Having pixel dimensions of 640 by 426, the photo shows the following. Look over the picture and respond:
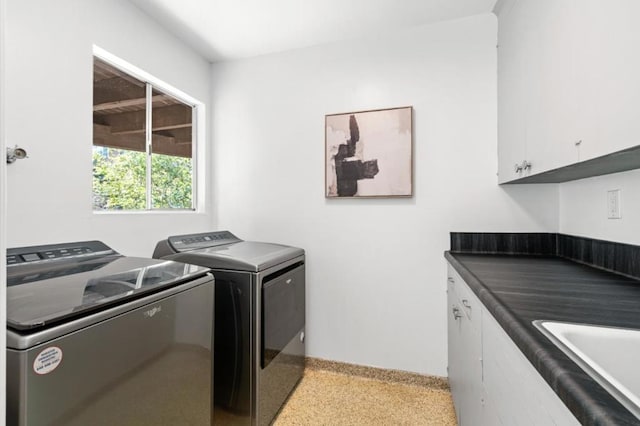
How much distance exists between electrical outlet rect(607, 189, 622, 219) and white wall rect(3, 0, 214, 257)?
253 centimetres

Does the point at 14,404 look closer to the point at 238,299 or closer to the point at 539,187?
the point at 238,299

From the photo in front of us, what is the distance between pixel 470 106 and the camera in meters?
2.10

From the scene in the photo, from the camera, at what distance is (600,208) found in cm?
154

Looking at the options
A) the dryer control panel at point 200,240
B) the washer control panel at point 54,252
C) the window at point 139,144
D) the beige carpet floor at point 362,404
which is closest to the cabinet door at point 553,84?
the beige carpet floor at point 362,404

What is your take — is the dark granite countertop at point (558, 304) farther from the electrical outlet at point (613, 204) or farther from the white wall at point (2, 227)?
the white wall at point (2, 227)

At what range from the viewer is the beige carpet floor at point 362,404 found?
6.13 feet

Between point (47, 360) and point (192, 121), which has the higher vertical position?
point (192, 121)

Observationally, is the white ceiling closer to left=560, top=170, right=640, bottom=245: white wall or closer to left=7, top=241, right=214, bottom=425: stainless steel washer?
left=560, top=170, right=640, bottom=245: white wall

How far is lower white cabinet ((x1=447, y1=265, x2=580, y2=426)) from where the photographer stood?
68 cm

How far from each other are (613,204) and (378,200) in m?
1.24

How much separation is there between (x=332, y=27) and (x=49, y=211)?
6.56 ft

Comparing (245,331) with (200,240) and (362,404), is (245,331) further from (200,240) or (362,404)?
(362,404)

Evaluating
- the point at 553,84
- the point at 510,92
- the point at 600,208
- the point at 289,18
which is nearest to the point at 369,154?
the point at 510,92

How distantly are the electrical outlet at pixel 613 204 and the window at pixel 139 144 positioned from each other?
8.60 ft
